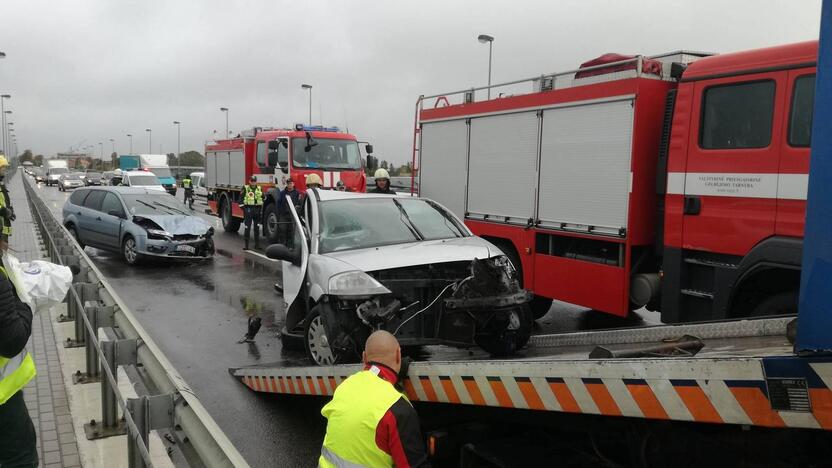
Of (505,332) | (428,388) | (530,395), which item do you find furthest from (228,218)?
(530,395)

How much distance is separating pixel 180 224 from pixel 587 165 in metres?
9.52

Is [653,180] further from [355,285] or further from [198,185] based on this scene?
[198,185]

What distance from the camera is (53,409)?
502cm

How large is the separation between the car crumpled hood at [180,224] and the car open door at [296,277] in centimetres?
754

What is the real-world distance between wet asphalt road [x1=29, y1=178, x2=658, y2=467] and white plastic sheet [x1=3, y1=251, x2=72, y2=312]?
80.4 inches

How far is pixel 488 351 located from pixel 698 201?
2.42 metres

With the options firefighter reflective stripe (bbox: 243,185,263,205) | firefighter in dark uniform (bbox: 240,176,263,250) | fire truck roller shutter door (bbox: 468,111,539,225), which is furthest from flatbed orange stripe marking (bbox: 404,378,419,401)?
firefighter reflective stripe (bbox: 243,185,263,205)

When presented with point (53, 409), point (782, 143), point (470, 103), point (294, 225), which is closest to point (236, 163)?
point (470, 103)

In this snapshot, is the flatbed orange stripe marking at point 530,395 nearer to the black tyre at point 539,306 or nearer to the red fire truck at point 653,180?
the red fire truck at point 653,180

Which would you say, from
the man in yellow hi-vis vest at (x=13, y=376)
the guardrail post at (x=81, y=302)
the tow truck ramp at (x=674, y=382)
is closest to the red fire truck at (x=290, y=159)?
the guardrail post at (x=81, y=302)

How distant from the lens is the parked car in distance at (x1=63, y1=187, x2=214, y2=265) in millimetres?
13117

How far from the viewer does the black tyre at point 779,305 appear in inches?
195

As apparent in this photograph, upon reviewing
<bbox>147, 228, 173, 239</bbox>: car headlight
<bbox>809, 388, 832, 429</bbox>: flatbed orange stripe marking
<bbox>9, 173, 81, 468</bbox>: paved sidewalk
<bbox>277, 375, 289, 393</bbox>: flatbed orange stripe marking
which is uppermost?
<bbox>809, 388, 832, 429</bbox>: flatbed orange stripe marking

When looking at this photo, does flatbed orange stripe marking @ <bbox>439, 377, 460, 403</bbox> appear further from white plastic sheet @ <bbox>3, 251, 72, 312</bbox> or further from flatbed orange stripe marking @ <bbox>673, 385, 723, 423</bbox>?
white plastic sheet @ <bbox>3, 251, 72, 312</bbox>
